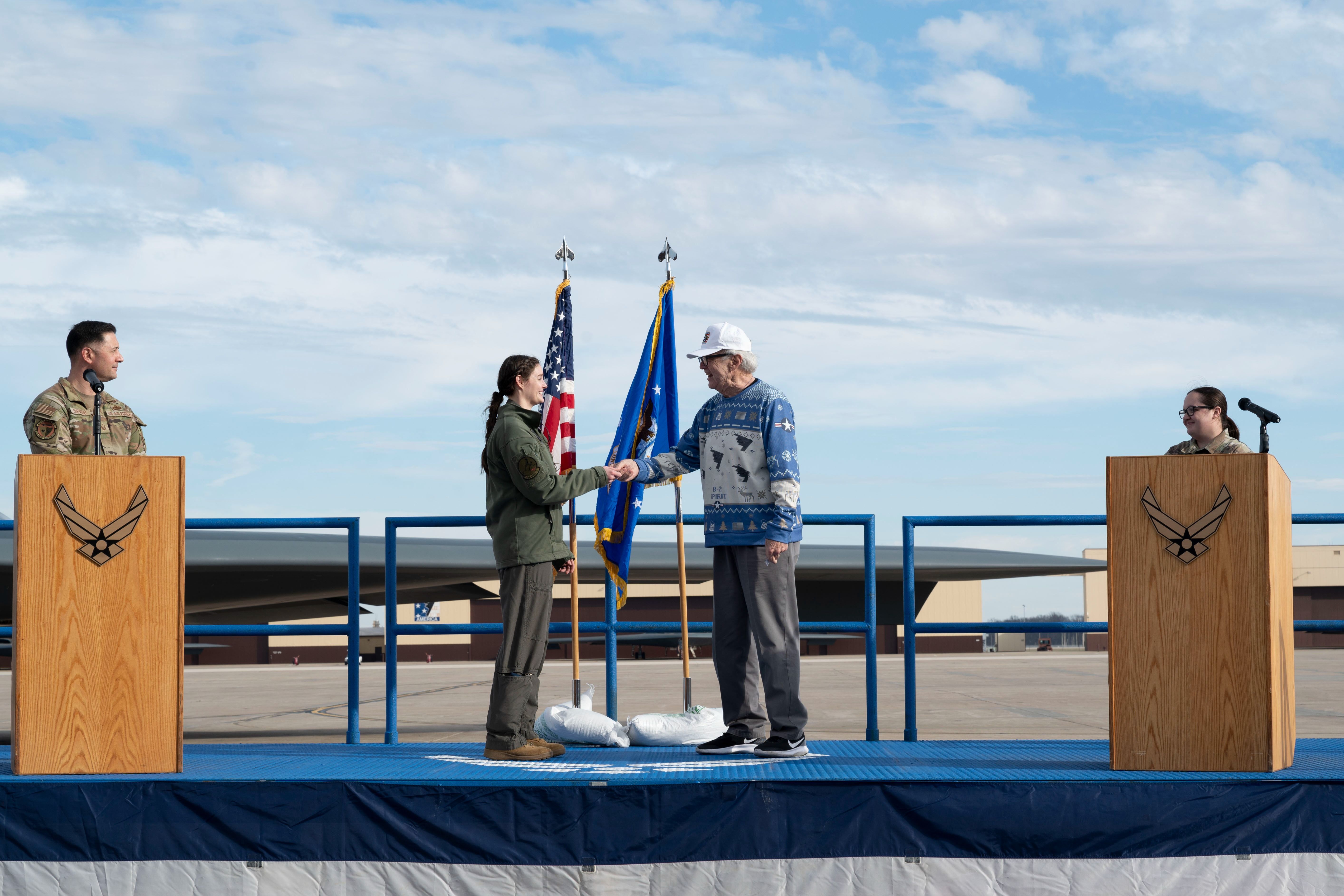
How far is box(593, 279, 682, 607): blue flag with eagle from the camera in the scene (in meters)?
5.40

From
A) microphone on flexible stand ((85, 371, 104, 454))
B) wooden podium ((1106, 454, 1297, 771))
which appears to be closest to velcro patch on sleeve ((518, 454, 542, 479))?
microphone on flexible stand ((85, 371, 104, 454))

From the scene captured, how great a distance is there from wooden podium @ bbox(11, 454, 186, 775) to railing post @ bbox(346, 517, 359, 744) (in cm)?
122

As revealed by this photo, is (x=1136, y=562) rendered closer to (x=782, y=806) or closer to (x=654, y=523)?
(x=782, y=806)

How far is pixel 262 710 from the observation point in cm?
1036

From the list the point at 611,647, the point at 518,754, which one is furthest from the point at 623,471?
the point at 518,754

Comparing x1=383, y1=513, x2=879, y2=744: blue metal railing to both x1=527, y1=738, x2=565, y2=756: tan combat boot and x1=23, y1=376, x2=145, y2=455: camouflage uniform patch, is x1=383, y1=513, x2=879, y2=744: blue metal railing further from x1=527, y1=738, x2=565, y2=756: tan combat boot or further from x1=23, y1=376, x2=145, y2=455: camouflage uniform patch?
x1=23, y1=376, x2=145, y2=455: camouflage uniform patch

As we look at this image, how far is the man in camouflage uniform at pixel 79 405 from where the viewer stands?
409 cm

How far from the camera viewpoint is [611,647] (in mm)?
5039

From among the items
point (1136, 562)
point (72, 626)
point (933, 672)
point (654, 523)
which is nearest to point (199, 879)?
point (72, 626)

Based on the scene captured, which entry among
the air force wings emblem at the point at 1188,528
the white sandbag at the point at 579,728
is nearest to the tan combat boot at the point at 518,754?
the white sandbag at the point at 579,728

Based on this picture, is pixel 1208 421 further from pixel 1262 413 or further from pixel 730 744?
pixel 730 744

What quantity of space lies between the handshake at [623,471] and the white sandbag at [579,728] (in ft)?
3.27

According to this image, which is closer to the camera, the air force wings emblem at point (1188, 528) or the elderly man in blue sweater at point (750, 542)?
the air force wings emblem at point (1188, 528)

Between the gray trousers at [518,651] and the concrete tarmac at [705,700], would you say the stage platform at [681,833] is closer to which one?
the gray trousers at [518,651]
